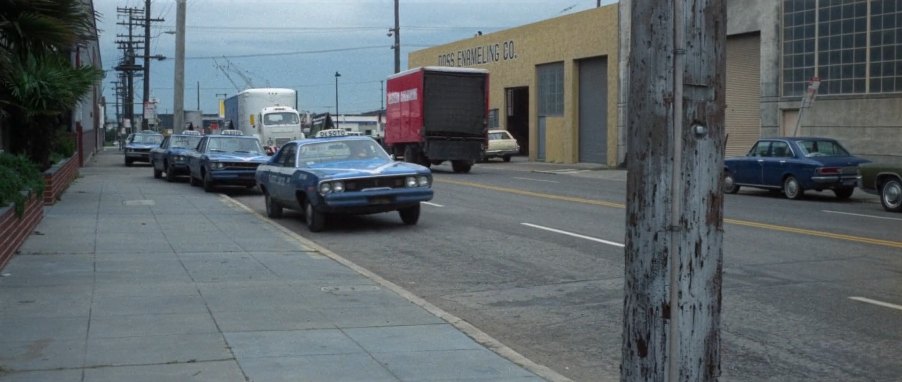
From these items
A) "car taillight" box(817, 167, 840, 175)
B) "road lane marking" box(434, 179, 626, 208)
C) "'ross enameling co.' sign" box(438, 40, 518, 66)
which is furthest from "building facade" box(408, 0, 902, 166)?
"road lane marking" box(434, 179, 626, 208)

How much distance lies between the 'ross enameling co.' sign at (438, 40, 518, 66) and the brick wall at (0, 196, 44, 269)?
1513 inches

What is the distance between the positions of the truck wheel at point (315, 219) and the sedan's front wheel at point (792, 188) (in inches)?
482

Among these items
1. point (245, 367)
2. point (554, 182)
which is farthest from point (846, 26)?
point (245, 367)

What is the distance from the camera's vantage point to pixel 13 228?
12.1 metres

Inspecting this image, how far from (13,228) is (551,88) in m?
37.3

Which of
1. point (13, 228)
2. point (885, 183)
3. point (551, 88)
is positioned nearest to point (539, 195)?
point (885, 183)

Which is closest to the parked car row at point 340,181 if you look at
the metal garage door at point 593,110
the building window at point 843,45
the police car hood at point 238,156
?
the police car hood at point 238,156

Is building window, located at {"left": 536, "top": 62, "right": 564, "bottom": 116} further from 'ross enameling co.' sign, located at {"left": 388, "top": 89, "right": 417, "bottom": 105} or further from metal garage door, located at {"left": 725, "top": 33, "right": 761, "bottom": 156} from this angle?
metal garage door, located at {"left": 725, "top": 33, "right": 761, "bottom": 156}

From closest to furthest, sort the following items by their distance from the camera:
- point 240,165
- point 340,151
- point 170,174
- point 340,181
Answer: point 340,181 < point 340,151 < point 240,165 < point 170,174

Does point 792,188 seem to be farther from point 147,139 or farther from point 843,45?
point 147,139

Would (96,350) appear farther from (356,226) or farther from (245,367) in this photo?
(356,226)

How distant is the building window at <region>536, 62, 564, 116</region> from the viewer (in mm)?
46906

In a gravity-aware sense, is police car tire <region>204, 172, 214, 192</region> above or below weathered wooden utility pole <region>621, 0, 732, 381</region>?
below

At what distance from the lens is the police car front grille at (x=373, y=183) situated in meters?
15.5
